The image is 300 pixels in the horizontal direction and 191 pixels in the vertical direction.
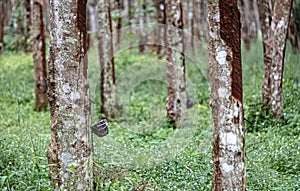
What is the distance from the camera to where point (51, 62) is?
5500 millimetres

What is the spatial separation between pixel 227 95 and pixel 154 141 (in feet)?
15.0

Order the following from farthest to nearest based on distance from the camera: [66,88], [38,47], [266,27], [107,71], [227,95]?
[38,47] → [107,71] → [266,27] → [66,88] → [227,95]

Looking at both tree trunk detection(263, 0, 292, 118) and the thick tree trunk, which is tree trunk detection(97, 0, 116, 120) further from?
tree trunk detection(263, 0, 292, 118)

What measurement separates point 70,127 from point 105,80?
7422mm

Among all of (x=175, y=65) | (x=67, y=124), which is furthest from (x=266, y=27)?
(x=67, y=124)

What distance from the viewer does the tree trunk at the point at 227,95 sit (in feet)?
17.4

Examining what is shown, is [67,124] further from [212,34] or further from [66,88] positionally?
[212,34]

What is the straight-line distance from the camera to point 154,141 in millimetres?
9672

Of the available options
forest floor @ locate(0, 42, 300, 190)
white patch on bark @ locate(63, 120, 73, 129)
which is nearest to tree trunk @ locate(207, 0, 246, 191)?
forest floor @ locate(0, 42, 300, 190)

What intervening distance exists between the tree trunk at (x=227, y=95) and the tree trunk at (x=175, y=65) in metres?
6.40

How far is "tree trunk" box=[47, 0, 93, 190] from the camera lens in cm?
543

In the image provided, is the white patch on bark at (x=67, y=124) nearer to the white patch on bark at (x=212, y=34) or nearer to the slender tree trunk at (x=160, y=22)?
the white patch on bark at (x=212, y=34)

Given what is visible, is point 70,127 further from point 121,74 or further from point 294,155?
point 121,74

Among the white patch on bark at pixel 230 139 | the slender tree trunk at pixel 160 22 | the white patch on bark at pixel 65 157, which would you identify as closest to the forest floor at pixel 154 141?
the white patch on bark at pixel 65 157
